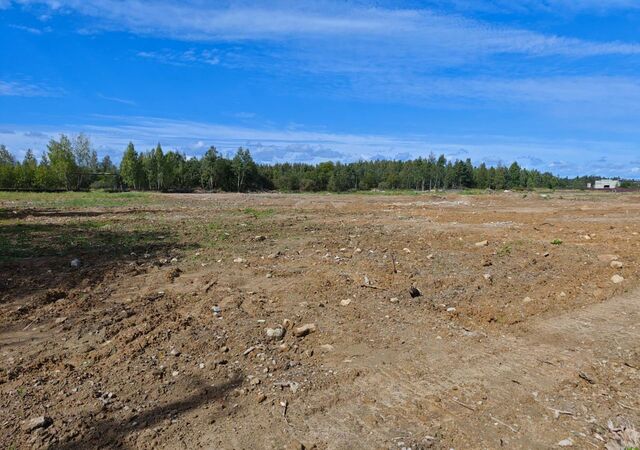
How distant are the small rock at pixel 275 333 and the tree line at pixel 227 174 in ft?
208

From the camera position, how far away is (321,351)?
4.88 metres

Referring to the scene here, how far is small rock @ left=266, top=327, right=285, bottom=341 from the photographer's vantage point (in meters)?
5.16

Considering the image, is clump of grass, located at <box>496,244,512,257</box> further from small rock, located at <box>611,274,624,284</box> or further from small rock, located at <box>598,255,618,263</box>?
small rock, located at <box>611,274,624,284</box>

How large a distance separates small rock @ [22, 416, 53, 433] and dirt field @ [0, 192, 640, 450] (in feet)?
0.04

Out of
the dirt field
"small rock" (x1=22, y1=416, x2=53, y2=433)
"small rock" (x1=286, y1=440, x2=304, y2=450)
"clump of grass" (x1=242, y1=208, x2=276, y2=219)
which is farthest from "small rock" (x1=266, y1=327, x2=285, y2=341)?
"clump of grass" (x1=242, y1=208, x2=276, y2=219)

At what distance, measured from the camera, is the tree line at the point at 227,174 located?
5969 centimetres

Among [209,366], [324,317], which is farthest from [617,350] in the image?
[209,366]

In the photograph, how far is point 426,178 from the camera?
97750 mm

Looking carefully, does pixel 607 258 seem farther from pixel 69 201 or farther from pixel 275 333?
pixel 69 201

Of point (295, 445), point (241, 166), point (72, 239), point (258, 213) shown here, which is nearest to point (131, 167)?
point (241, 166)

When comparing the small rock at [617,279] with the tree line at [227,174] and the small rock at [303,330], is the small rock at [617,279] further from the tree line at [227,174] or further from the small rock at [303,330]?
the tree line at [227,174]

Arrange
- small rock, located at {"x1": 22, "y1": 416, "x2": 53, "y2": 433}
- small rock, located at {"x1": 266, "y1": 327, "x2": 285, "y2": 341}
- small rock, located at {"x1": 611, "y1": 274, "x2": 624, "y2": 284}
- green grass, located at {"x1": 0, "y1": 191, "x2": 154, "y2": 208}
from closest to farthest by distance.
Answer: small rock, located at {"x1": 22, "y1": 416, "x2": 53, "y2": 433}, small rock, located at {"x1": 266, "y1": 327, "x2": 285, "y2": 341}, small rock, located at {"x1": 611, "y1": 274, "x2": 624, "y2": 284}, green grass, located at {"x1": 0, "y1": 191, "x2": 154, "y2": 208}

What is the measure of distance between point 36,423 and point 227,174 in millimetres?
78965

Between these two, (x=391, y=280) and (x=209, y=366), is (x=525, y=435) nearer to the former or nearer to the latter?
(x=209, y=366)
